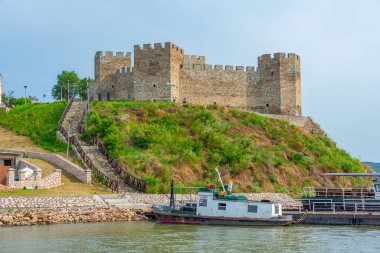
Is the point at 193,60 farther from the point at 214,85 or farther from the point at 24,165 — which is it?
the point at 24,165

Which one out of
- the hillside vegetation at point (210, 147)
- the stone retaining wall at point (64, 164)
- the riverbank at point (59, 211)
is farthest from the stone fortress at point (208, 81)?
the riverbank at point (59, 211)

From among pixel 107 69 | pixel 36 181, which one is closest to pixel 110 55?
pixel 107 69

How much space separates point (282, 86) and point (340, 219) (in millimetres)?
31752

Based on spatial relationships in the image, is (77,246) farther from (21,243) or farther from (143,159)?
(143,159)

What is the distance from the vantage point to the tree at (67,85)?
87812 mm

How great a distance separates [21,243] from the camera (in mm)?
26219

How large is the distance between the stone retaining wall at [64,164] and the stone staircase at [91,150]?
62.5 inches

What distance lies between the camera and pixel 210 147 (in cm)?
5047

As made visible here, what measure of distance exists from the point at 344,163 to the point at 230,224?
25398 mm

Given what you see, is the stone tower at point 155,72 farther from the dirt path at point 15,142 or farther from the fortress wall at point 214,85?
the dirt path at point 15,142

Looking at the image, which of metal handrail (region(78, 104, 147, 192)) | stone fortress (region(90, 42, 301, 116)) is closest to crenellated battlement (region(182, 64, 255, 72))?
stone fortress (region(90, 42, 301, 116))

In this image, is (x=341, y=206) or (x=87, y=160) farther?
(x=87, y=160)

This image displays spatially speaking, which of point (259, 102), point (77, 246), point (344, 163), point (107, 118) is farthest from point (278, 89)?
point (77, 246)

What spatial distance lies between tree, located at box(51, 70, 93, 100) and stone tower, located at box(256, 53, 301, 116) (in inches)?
1259
